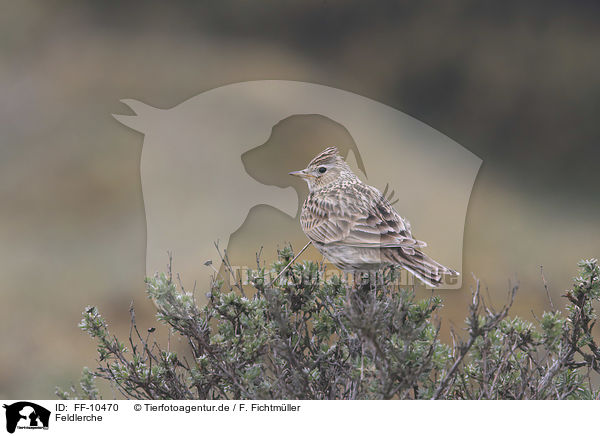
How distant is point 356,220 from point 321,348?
A: 0.85 metres

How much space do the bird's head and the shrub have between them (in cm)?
79

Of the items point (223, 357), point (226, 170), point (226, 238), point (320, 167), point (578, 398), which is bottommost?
point (578, 398)

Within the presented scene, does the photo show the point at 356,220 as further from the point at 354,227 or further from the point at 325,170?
the point at 325,170

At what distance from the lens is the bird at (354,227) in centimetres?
275
